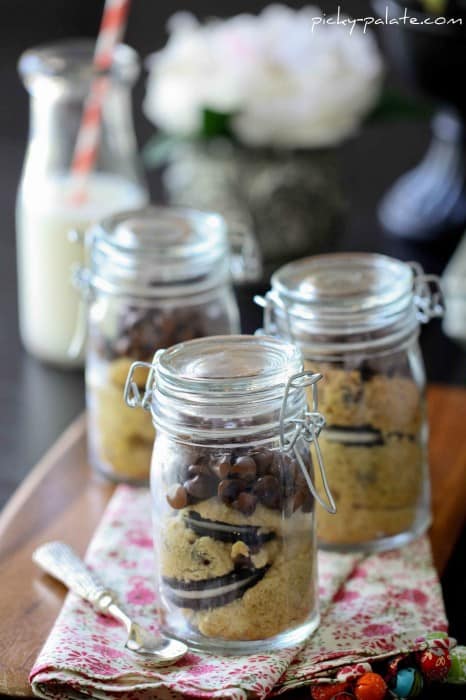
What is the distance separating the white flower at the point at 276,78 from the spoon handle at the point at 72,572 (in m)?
0.85

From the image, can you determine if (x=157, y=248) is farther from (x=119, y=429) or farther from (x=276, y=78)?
(x=276, y=78)

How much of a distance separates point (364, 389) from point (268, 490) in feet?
0.71

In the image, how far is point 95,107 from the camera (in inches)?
67.8

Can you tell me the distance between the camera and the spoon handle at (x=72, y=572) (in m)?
1.16

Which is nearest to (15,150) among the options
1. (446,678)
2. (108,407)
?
(108,407)

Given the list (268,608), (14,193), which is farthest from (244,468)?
(14,193)

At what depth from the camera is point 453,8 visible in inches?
72.1

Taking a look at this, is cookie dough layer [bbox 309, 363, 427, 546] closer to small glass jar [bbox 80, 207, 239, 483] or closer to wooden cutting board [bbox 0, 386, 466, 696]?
wooden cutting board [bbox 0, 386, 466, 696]

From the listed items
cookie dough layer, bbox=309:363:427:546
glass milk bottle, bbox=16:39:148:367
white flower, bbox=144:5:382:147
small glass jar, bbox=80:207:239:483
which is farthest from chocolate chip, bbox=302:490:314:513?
white flower, bbox=144:5:382:147

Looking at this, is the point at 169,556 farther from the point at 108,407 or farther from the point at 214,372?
the point at 108,407

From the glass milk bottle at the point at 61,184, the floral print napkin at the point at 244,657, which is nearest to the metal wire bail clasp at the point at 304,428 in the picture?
the floral print napkin at the point at 244,657

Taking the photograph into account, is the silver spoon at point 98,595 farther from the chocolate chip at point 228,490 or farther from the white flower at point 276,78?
the white flower at point 276,78

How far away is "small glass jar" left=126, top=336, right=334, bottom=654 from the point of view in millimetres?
1058

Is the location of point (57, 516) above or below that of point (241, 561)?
below
